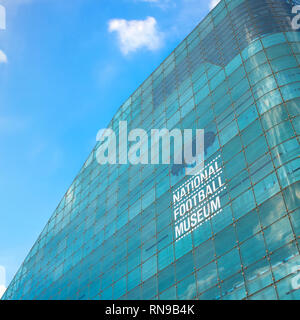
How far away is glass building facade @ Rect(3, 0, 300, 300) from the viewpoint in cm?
2378

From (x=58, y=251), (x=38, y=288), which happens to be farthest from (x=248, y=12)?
(x=38, y=288)

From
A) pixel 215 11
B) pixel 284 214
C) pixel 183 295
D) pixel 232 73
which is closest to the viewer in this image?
pixel 284 214

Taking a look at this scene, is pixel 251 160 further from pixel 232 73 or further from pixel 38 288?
pixel 38 288

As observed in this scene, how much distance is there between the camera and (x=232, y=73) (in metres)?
34.1

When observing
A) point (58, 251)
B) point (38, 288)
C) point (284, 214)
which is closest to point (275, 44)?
point (284, 214)

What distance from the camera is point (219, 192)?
2844cm

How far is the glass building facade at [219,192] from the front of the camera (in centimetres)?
2378
